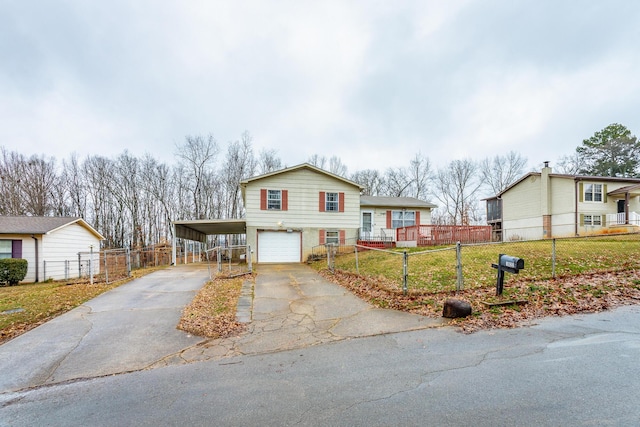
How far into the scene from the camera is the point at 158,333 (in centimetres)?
520

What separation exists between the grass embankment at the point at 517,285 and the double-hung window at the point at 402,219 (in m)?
11.0

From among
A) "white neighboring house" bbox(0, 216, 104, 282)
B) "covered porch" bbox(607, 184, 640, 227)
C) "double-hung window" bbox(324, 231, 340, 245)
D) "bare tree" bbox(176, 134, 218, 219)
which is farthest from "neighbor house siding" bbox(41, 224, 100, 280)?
"covered porch" bbox(607, 184, 640, 227)

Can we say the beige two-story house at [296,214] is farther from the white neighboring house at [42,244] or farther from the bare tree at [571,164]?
the bare tree at [571,164]

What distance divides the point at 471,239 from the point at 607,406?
1606cm

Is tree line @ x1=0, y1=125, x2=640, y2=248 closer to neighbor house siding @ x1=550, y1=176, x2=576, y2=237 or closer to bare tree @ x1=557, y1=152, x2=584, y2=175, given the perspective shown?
bare tree @ x1=557, y1=152, x2=584, y2=175

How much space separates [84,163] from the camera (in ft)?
100

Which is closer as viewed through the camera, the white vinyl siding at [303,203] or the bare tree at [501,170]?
the white vinyl siding at [303,203]

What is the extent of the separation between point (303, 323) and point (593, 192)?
27218mm

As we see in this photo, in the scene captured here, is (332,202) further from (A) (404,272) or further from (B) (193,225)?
(A) (404,272)

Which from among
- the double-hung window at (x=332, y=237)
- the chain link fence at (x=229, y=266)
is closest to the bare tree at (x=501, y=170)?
the double-hung window at (x=332, y=237)

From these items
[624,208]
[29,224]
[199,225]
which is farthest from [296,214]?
[624,208]

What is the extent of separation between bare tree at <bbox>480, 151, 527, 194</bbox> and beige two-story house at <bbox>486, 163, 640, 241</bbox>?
19.8m

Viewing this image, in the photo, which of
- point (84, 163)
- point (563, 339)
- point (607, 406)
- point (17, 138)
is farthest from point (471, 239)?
point (17, 138)

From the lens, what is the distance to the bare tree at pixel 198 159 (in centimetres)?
3212
